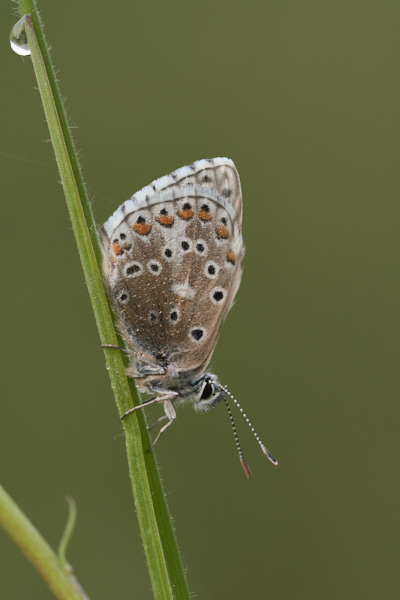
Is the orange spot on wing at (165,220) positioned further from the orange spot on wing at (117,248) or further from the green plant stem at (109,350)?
the green plant stem at (109,350)

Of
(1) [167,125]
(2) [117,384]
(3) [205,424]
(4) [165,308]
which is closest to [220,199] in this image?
(4) [165,308]

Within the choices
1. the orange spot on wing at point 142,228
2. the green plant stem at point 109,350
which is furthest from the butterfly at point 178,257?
the green plant stem at point 109,350

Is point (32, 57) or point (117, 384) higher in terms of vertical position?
point (32, 57)

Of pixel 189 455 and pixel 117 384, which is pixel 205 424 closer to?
pixel 189 455

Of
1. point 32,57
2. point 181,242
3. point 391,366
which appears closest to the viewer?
point 32,57

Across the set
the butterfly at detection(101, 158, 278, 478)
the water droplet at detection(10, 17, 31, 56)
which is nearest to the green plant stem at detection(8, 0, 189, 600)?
the water droplet at detection(10, 17, 31, 56)

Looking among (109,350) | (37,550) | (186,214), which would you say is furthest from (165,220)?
(37,550)
